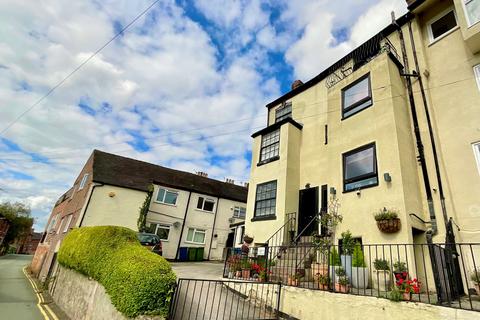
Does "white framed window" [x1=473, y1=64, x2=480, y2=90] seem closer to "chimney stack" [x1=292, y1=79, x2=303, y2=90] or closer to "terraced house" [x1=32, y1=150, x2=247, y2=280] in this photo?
"chimney stack" [x1=292, y1=79, x2=303, y2=90]

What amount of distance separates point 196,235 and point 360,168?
732 inches

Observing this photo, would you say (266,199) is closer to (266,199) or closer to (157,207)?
(266,199)

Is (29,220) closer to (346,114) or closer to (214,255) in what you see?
(214,255)

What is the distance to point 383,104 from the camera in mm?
8602

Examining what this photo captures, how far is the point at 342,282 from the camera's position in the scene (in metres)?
6.07

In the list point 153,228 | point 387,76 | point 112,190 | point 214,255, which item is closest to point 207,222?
point 214,255

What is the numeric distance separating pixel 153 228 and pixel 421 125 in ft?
66.1

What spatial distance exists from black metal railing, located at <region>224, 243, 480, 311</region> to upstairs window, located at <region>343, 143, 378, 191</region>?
2.09 m

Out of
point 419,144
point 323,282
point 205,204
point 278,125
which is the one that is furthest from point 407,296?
point 205,204

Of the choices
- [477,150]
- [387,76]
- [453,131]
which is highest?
[387,76]

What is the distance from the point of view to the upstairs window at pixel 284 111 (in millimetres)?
15016

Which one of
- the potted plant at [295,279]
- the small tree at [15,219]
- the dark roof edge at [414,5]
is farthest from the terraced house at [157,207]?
the small tree at [15,219]

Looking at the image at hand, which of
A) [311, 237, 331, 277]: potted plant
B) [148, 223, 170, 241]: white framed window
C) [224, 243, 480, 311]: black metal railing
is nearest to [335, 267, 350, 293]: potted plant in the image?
[224, 243, 480, 311]: black metal railing

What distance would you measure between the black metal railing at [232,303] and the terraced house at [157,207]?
42.9ft
